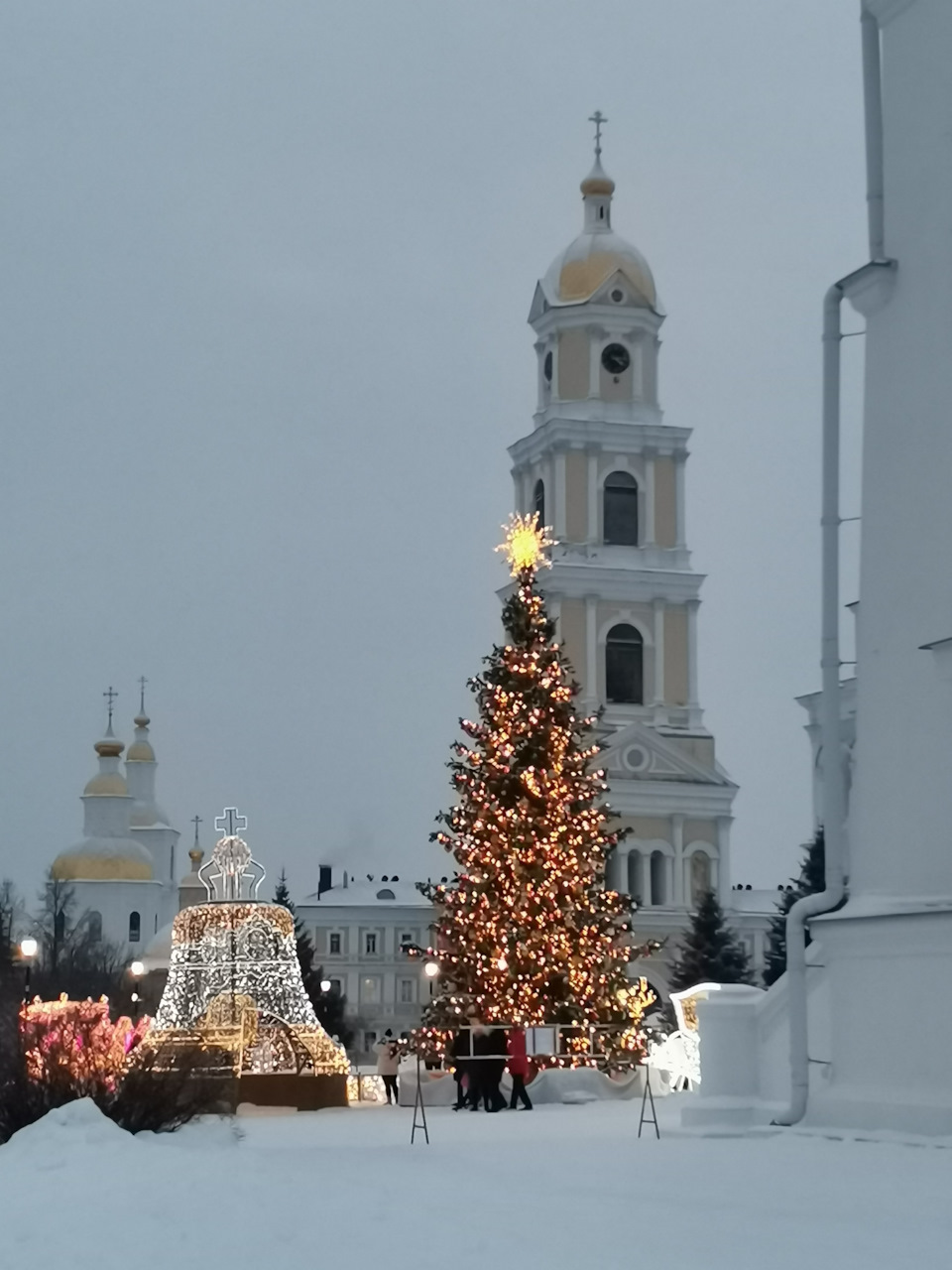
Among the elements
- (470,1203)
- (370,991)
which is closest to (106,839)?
(370,991)

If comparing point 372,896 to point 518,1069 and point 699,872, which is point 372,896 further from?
point 518,1069

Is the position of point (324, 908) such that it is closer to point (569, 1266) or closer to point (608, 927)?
point (608, 927)

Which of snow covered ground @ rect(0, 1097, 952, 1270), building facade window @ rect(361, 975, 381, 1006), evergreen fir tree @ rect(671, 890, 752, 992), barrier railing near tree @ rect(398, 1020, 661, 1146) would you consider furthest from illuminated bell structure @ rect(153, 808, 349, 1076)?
building facade window @ rect(361, 975, 381, 1006)

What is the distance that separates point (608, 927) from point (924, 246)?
15262 mm

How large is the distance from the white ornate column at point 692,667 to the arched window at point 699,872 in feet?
16.1

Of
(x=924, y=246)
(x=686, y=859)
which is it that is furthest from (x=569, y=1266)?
(x=686, y=859)

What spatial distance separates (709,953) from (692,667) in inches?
879

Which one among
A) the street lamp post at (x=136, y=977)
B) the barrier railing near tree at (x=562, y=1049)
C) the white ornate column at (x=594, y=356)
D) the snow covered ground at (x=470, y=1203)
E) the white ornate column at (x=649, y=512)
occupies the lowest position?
the snow covered ground at (x=470, y=1203)

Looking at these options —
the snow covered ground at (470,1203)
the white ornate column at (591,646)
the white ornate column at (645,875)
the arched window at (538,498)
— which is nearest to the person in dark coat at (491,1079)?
the snow covered ground at (470,1203)

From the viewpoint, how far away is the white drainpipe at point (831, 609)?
61.1 feet

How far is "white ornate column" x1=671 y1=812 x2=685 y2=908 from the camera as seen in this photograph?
8188cm

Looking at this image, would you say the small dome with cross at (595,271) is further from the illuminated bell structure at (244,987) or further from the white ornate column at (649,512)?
the illuminated bell structure at (244,987)

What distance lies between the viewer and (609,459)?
274ft

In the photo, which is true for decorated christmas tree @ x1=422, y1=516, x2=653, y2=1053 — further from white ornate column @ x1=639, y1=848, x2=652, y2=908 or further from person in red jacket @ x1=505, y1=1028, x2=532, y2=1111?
white ornate column @ x1=639, y1=848, x2=652, y2=908
